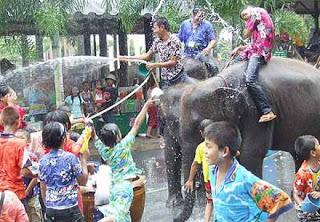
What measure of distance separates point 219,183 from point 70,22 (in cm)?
862

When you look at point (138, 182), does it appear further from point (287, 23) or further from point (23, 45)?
point (23, 45)

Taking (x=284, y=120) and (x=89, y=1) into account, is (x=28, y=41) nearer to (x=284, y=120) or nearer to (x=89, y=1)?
(x=89, y=1)

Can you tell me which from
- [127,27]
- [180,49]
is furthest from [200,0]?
[180,49]

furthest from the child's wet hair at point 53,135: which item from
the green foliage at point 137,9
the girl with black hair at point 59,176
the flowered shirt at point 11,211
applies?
the green foliage at point 137,9

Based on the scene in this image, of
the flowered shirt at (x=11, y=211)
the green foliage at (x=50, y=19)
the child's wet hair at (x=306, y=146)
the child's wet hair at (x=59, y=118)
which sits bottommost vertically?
the flowered shirt at (x=11, y=211)

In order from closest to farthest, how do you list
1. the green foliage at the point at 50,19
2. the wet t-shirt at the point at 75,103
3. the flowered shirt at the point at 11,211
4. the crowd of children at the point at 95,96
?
the flowered shirt at the point at 11,211, the green foliage at the point at 50,19, the wet t-shirt at the point at 75,103, the crowd of children at the point at 95,96

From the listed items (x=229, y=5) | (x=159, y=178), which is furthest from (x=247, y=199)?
(x=229, y=5)

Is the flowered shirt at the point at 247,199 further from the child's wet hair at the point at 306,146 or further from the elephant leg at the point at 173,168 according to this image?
the elephant leg at the point at 173,168

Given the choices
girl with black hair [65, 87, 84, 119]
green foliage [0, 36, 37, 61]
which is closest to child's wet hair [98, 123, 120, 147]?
girl with black hair [65, 87, 84, 119]

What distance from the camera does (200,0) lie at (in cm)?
1116

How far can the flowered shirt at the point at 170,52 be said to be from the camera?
21.5 feet

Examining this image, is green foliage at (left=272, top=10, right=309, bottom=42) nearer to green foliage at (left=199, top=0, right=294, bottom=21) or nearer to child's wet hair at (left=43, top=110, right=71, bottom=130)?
green foliage at (left=199, top=0, right=294, bottom=21)

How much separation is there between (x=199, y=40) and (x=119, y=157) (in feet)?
8.94

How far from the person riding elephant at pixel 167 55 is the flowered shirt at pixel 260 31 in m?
0.90
